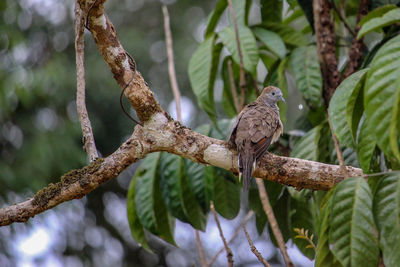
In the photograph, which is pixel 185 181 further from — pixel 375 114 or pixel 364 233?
pixel 375 114

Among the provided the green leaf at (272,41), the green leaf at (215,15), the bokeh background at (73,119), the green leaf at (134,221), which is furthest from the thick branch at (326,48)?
the bokeh background at (73,119)

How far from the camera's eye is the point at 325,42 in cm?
345

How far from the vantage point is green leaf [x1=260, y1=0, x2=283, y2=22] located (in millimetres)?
3829

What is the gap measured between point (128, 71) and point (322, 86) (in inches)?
60.6

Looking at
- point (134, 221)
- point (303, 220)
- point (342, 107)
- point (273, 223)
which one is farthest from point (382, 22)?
point (134, 221)

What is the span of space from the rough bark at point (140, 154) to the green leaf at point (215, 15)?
1.30m

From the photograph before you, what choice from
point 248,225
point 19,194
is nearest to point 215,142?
point 19,194

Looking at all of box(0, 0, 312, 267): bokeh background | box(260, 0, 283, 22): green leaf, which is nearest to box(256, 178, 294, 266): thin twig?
box(260, 0, 283, 22): green leaf

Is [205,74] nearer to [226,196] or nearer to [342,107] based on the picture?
[226,196]

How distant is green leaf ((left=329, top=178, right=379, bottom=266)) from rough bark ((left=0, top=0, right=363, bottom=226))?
509 millimetres

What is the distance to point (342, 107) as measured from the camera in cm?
237

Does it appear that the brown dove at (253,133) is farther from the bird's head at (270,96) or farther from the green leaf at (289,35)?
the green leaf at (289,35)

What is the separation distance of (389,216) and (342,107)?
658mm

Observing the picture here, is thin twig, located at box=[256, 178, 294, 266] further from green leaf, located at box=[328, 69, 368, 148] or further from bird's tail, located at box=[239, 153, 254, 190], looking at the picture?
green leaf, located at box=[328, 69, 368, 148]
